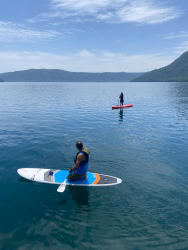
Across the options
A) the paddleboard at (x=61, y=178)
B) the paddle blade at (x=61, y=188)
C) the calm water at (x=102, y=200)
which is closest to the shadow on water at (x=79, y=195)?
the calm water at (x=102, y=200)

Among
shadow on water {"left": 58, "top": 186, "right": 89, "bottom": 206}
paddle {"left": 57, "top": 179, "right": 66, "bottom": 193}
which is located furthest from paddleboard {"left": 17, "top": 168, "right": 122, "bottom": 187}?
shadow on water {"left": 58, "top": 186, "right": 89, "bottom": 206}

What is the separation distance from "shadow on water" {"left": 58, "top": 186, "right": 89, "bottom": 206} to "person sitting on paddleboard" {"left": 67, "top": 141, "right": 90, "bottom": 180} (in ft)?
2.47

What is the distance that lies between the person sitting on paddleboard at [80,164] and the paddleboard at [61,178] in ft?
1.32

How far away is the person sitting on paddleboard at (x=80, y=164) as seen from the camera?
38.4 ft

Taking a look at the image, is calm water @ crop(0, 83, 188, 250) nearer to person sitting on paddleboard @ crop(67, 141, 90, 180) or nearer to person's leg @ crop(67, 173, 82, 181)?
person's leg @ crop(67, 173, 82, 181)

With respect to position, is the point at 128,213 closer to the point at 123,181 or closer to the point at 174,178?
the point at 123,181

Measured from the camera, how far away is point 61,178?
1291 cm

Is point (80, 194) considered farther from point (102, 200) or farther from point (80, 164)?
point (80, 164)

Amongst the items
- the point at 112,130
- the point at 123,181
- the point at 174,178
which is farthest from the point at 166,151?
the point at 112,130

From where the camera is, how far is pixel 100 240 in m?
8.46

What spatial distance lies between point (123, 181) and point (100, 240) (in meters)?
5.19

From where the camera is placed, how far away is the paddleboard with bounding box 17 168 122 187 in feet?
40.5

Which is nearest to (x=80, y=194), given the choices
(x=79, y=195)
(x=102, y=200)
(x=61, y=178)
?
(x=79, y=195)

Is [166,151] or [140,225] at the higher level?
[166,151]
